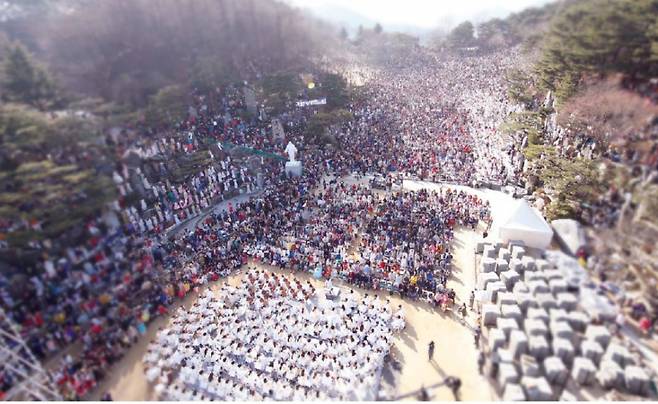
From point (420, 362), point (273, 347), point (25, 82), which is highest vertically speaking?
point (25, 82)

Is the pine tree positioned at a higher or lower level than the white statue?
higher

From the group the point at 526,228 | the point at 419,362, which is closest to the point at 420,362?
the point at 419,362

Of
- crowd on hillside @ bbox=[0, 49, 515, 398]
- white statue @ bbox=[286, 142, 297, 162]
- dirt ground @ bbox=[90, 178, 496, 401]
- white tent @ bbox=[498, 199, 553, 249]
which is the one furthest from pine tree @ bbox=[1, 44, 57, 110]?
white tent @ bbox=[498, 199, 553, 249]

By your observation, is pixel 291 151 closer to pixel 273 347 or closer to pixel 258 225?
pixel 258 225

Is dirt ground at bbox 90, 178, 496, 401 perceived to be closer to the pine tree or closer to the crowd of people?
the crowd of people

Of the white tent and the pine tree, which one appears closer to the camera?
the pine tree

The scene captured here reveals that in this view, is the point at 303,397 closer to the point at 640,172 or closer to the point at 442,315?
the point at 442,315

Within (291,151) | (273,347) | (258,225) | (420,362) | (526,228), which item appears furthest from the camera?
(291,151)
